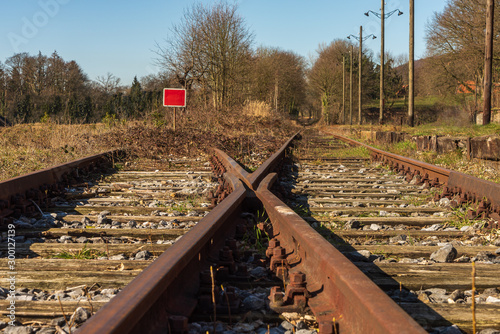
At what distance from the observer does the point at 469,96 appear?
4766cm

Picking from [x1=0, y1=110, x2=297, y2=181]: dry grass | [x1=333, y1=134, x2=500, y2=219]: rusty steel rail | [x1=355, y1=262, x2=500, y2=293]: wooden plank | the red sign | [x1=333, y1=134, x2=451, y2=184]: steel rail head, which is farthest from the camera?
the red sign

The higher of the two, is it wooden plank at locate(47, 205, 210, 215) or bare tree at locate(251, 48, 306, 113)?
bare tree at locate(251, 48, 306, 113)

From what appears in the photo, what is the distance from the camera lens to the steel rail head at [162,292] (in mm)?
1293

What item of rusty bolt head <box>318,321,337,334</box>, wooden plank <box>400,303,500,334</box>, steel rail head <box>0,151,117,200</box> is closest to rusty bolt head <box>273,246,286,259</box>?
wooden plank <box>400,303,500,334</box>

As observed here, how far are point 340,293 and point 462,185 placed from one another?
3534 millimetres

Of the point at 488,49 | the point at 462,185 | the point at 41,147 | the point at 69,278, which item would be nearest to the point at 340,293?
the point at 69,278

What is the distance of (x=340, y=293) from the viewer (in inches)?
68.4

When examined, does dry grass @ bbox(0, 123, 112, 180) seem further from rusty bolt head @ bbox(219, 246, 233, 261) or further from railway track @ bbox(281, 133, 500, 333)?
rusty bolt head @ bbox(219, 246, 233, 261)

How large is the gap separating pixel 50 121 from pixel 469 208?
44.1 feet

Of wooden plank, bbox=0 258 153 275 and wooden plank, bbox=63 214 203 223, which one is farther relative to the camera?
wooden plank, bbox=63 214 203 223

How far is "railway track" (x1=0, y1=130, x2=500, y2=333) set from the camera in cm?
163

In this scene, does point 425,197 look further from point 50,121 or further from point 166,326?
point 50,121

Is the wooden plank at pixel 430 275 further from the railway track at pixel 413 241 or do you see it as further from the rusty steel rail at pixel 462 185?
the rusty steel rail at pixel 462 185

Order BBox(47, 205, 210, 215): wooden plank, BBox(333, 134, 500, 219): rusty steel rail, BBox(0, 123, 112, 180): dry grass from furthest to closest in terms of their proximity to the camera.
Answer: BBox(0, 123, 112, 180): dry grass, BBox(47, 205, 210, 215): wooden plank, BBox(333, 134, 500, 219): rusty steel rail
